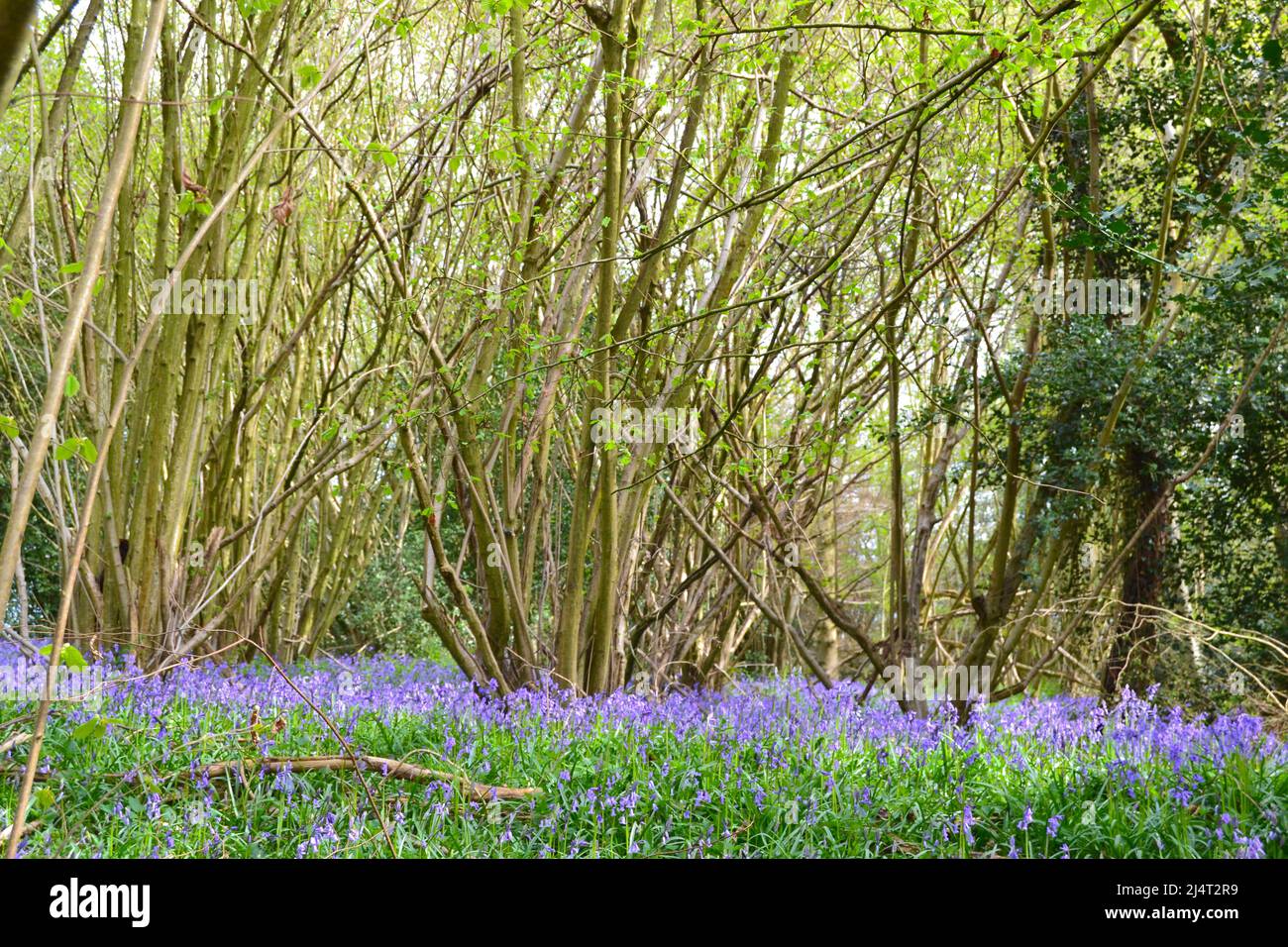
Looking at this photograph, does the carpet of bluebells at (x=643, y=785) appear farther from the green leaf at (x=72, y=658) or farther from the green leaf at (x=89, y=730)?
the green leaf at (x=72, y=658)

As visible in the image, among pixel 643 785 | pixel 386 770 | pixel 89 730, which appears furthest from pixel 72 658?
pixel 643 785

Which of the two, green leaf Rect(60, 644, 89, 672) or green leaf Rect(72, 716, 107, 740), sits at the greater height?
green leaf Rect(60, 644, 89, 672)

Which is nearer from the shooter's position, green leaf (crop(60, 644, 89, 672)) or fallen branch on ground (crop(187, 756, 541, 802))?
green leaf (crop(60, 644, 89, 672))

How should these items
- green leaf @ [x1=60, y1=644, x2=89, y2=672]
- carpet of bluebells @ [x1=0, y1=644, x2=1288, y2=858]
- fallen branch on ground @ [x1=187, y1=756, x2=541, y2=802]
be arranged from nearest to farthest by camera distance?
1. green leaf @ [x1=60, y1=644, x2=89, y2=672]
2. carpet of bluebells @ [x1=0, y1=644, x2=1288, y2=858]
3. fallen branch on ground @ [x1=187, y1=756, x2=541, y2=802]

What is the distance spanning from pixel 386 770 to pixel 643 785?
0.93 m

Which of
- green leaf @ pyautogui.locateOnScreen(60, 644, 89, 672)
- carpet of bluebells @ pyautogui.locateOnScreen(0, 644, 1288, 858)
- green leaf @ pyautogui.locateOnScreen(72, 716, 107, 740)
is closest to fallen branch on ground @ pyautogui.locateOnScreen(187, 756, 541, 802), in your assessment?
carpet of bluebells @ pyautogui.locateOnScreen(0, 644, 1288, 858)

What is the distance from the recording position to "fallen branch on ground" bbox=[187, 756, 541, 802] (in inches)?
143

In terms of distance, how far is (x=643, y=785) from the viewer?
380cm

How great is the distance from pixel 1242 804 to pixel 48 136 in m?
5.12

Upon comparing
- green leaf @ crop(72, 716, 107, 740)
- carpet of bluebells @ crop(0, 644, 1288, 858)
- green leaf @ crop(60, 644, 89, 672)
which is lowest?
carpet of bluebells @ crop(0, 644, 1288, 858)

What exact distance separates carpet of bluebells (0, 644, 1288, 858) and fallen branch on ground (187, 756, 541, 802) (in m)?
0.04

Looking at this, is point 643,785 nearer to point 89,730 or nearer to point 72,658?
point 89,730

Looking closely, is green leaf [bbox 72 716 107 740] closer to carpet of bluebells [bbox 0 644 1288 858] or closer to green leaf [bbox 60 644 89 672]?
green leaf [bbox 60 644 89 672]
